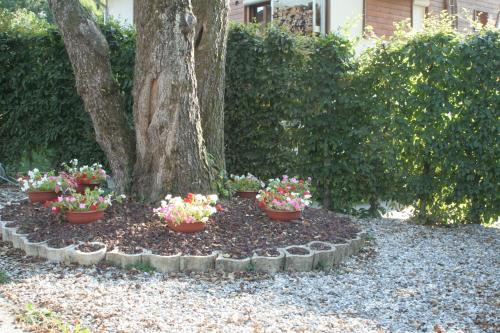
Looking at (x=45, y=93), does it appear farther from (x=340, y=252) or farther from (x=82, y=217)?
(x=340, y=252)

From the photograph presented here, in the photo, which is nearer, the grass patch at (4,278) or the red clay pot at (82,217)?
the grass patch at (4,278)

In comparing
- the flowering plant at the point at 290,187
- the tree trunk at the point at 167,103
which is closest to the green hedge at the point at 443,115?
the flowering plant at the point at 290,187

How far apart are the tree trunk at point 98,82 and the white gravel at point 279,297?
64.9 inches

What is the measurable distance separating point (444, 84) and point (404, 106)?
58cm

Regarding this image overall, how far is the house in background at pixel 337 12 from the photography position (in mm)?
11906

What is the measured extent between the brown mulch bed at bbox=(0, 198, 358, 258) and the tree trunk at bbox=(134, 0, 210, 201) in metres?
0.43

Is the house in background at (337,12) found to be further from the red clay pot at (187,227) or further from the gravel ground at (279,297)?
the gravel ground at (279,297)

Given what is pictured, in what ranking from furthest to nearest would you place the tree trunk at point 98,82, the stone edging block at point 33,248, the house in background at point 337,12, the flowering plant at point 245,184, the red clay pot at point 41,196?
the house in background at point 337,12, the flowering plant at point 245,184, the red clay pot at point 41,196, the tree trunk at point 98,82, the stone edging block at point 33,248

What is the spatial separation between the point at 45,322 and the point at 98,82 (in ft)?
11.4

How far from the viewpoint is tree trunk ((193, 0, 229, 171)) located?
21.0 feet

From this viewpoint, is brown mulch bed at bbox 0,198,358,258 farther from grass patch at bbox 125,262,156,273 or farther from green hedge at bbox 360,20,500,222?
green hedge at bbox 360,20,500,222

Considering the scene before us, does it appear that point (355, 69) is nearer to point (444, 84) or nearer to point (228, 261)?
point (444, 84)

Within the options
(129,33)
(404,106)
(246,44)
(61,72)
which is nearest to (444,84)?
(404,106)

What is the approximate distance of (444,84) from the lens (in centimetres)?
690
